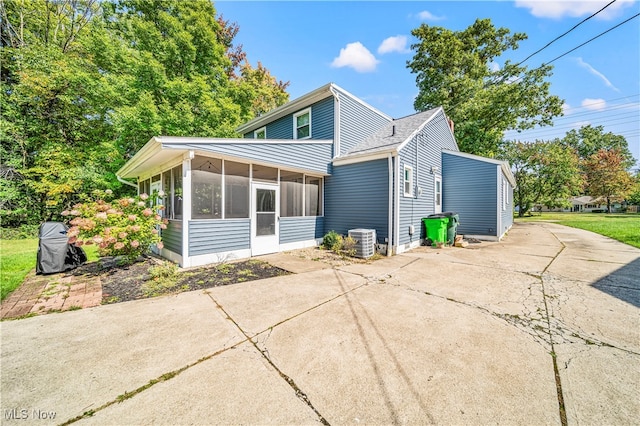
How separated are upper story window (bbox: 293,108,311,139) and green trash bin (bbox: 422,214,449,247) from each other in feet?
19.6

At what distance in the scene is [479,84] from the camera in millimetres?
16656

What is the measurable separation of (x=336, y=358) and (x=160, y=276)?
444 centimetres

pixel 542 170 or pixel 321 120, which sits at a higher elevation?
pixel 542 170

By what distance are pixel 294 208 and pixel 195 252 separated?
3373mm

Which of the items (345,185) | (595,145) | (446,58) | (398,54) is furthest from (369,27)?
(595,145)

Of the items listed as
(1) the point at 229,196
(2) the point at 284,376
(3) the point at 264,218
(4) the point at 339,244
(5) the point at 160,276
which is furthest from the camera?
(4) the point at 339,244

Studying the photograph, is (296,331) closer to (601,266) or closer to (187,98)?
(601,266)

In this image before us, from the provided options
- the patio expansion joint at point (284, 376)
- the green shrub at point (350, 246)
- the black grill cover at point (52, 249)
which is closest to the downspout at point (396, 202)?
the green shrub at point (350, 246)

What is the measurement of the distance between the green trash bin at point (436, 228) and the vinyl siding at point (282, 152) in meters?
4.50

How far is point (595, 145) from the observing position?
43.0 m

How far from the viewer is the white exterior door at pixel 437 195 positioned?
34.5 ft

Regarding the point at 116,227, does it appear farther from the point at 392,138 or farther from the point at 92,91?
the point at 92,91

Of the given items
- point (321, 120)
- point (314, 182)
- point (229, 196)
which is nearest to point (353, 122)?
point (321, 120)

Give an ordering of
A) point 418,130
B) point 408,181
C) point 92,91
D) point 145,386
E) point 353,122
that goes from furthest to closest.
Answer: point 92,91
point 353,122
point 418,130
point 408,181
point 145,386
